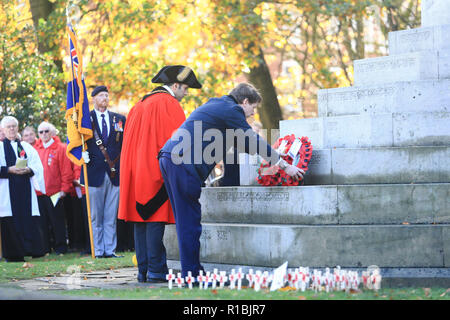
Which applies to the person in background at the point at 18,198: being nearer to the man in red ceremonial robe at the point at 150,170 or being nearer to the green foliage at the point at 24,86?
the green foliage at the point at 24,86

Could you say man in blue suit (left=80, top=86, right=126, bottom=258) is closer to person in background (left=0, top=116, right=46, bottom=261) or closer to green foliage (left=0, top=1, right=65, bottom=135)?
person in background (left=0, top=116, right=46, bottom=261)

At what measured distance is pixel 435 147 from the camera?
29.2 ft

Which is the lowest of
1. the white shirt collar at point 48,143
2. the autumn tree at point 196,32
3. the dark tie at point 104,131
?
the white shirt collar at point 48,143

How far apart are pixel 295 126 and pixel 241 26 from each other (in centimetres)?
1074

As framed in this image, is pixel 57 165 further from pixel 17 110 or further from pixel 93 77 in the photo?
pixel 93 77

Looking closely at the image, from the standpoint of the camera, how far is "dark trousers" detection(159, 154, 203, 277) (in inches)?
309

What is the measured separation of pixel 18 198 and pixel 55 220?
4.80 feet

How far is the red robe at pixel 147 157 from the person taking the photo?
8.41 metres

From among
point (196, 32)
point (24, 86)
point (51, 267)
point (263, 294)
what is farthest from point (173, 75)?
point (196, 32)

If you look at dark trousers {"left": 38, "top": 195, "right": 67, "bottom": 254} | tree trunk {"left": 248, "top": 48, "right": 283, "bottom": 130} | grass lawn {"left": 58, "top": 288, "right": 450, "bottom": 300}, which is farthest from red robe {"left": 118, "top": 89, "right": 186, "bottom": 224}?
tree trunk {"left": 248, "top": 48, "right": 283, "bottom": 130}

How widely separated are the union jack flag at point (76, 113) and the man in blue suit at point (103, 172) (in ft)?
0.52

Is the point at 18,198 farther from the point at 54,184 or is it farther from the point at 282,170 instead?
the point at 282,170

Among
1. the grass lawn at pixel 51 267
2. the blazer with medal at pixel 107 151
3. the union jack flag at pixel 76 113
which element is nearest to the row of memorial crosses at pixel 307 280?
the grass lawn at pixel 51 267
